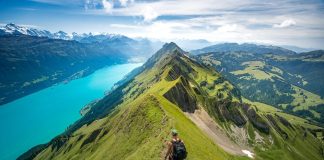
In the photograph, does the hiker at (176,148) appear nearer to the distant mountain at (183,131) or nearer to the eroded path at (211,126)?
the distant mountain at (183,131)

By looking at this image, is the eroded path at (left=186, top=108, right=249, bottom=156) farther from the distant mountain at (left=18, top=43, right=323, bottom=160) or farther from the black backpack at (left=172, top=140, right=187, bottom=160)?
the black backpack at (left=172, top=140, right=187, bottom=160)

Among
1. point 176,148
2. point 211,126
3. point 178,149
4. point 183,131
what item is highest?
point 176,148

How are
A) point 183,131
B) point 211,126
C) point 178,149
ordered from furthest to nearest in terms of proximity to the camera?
point 211,126
point 183,131
point 178,149

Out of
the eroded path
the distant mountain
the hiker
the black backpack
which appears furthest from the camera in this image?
the eroded path

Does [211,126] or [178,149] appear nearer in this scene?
[178,149]

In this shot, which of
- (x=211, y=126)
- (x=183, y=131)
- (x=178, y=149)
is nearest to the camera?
(x=178, y=149)

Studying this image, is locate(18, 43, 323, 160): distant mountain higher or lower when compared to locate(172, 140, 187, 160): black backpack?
lower

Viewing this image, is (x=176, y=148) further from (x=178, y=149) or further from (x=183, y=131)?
(x=183, y=131)

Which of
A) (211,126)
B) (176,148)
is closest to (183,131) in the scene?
(176,148)

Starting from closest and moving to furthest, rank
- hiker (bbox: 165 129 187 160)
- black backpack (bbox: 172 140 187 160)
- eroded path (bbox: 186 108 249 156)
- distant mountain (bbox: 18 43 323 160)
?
hiker (bbox: 165 129 187 160) → black backpack (bbox: 172 140 187 160) → distant mountain (bbox: 18 43 323 160) → eroded path (bbox: 186 108 249 156)

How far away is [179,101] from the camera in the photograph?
146 meters

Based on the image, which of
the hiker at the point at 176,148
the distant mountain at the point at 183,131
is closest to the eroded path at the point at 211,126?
the distant mountain at the point at 183,131

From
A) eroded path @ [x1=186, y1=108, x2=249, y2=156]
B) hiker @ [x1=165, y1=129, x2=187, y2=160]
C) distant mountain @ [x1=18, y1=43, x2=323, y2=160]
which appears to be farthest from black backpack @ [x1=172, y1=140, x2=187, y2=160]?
eroded path @ [x1=186, y1=108, x2=249, y2=156]

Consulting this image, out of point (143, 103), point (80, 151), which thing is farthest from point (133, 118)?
point (80, 151)
